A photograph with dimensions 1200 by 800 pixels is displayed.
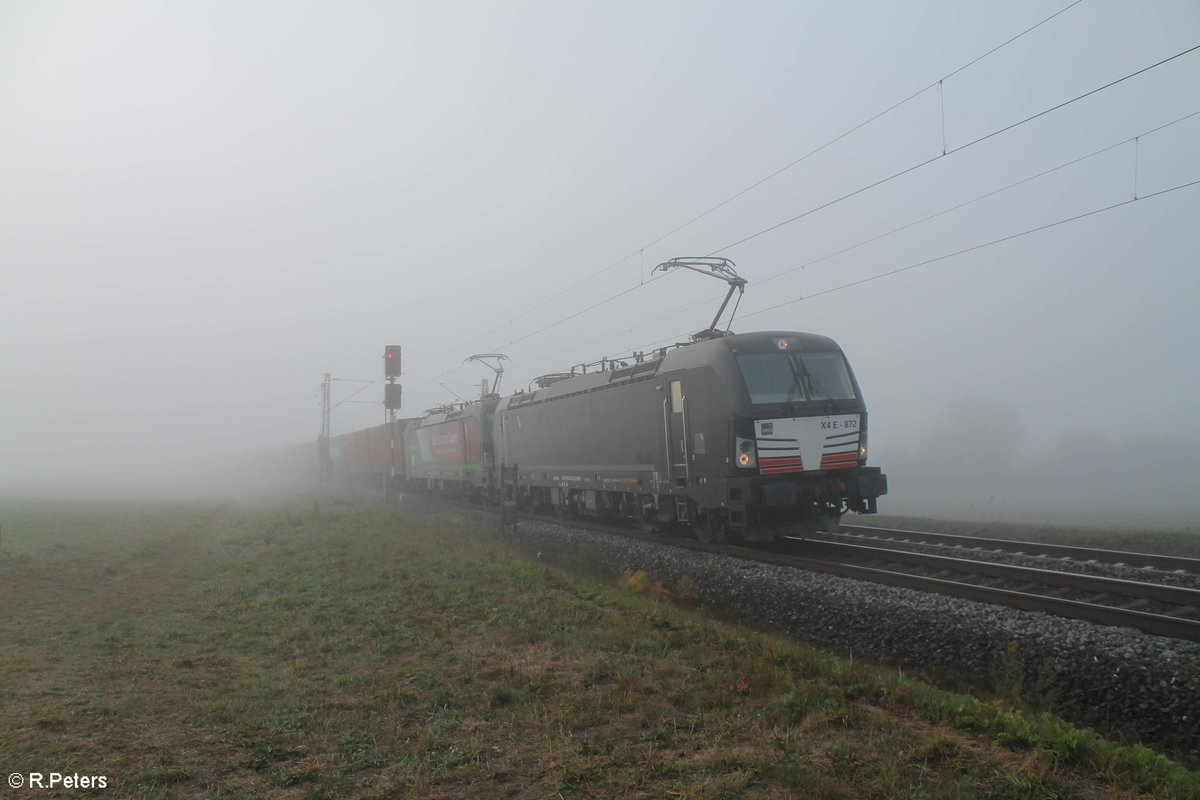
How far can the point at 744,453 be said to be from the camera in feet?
38.1

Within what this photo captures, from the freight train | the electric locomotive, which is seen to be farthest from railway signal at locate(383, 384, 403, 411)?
the electric locomotive

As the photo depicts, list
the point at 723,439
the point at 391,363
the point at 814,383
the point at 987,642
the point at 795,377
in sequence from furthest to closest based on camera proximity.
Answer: the point at 391,363
the point at 814,383
the point at 795,377
the point at 723,439
the point at 987,642

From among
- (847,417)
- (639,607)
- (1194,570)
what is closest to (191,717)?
Result: (639,607)

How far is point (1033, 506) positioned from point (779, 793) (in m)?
33.7

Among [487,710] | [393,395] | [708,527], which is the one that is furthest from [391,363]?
[487,710]

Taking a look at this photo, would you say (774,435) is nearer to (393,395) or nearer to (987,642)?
(987,642)

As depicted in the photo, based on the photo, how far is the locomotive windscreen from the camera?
12.0 meters

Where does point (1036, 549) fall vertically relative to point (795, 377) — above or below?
below

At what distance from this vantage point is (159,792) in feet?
12.9

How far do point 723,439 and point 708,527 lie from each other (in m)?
2.12

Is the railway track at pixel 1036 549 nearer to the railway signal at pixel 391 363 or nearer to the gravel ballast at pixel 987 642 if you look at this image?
the gravel ballast at pixel 987 642

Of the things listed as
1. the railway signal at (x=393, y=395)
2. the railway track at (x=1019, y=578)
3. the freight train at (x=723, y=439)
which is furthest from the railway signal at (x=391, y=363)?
the railway track at (x=1019, y=578)

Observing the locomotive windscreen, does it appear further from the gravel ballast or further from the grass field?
the grass field

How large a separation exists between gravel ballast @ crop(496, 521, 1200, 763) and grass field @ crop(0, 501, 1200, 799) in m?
0.78
